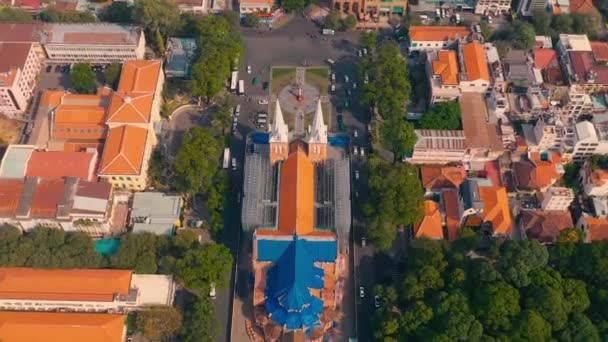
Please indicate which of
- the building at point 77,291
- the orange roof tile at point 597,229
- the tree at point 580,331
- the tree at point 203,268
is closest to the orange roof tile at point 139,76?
the tree at point 203,268

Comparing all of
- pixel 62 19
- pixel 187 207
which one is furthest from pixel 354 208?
pixel 62 19

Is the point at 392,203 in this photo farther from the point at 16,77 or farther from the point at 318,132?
the point at 16,77

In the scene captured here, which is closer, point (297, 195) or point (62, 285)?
point (62, 285)

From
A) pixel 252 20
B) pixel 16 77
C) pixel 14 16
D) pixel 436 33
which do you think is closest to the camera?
pixel 16 77

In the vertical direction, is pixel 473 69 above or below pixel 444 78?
above

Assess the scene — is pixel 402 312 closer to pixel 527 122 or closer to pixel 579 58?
pixel 527 122

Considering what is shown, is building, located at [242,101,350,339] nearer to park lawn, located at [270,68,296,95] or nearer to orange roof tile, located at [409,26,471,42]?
park lawn, located at [270,68,296,95]

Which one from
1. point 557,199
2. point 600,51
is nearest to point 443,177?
point 557,199
